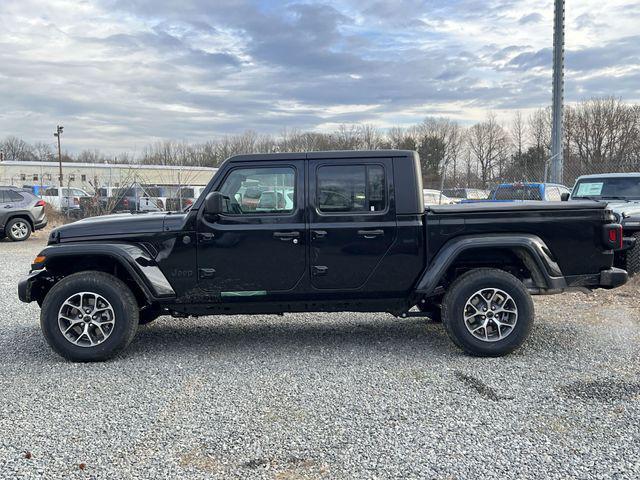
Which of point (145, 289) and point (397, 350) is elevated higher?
point (145, 289)

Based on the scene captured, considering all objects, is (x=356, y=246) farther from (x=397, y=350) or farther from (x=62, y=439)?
(x=62, y=439)

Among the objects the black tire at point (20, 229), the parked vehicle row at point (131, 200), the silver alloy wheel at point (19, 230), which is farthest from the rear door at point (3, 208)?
the parked vehicle row at point (131, 200)

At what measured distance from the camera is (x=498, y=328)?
5.08 m

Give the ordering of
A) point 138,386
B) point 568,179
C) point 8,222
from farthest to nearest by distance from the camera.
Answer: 1. point 568,179
2. point 8,222
3. point 138,386

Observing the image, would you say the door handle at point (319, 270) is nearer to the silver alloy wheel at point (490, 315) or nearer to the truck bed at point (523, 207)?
the truck bed at point (523, 207)

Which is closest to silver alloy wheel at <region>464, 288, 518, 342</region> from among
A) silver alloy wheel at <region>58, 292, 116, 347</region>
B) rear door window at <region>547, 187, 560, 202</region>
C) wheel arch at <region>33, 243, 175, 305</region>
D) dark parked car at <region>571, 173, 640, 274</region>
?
wheel arch at <region>33, 243, 175, 305</region>

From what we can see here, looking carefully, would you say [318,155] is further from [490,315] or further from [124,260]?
[490,315]

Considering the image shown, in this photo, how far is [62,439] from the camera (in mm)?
3500

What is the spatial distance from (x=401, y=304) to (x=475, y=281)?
720mm

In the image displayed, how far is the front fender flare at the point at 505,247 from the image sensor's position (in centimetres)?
498

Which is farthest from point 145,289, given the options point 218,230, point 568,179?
point 568,179

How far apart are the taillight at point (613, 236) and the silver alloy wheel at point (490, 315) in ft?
3.46

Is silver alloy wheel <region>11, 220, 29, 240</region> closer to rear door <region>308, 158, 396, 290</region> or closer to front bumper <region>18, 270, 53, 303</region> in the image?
front bumper <region>18, 270, 53, 303</region>

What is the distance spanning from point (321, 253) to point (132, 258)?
66.7 inches
